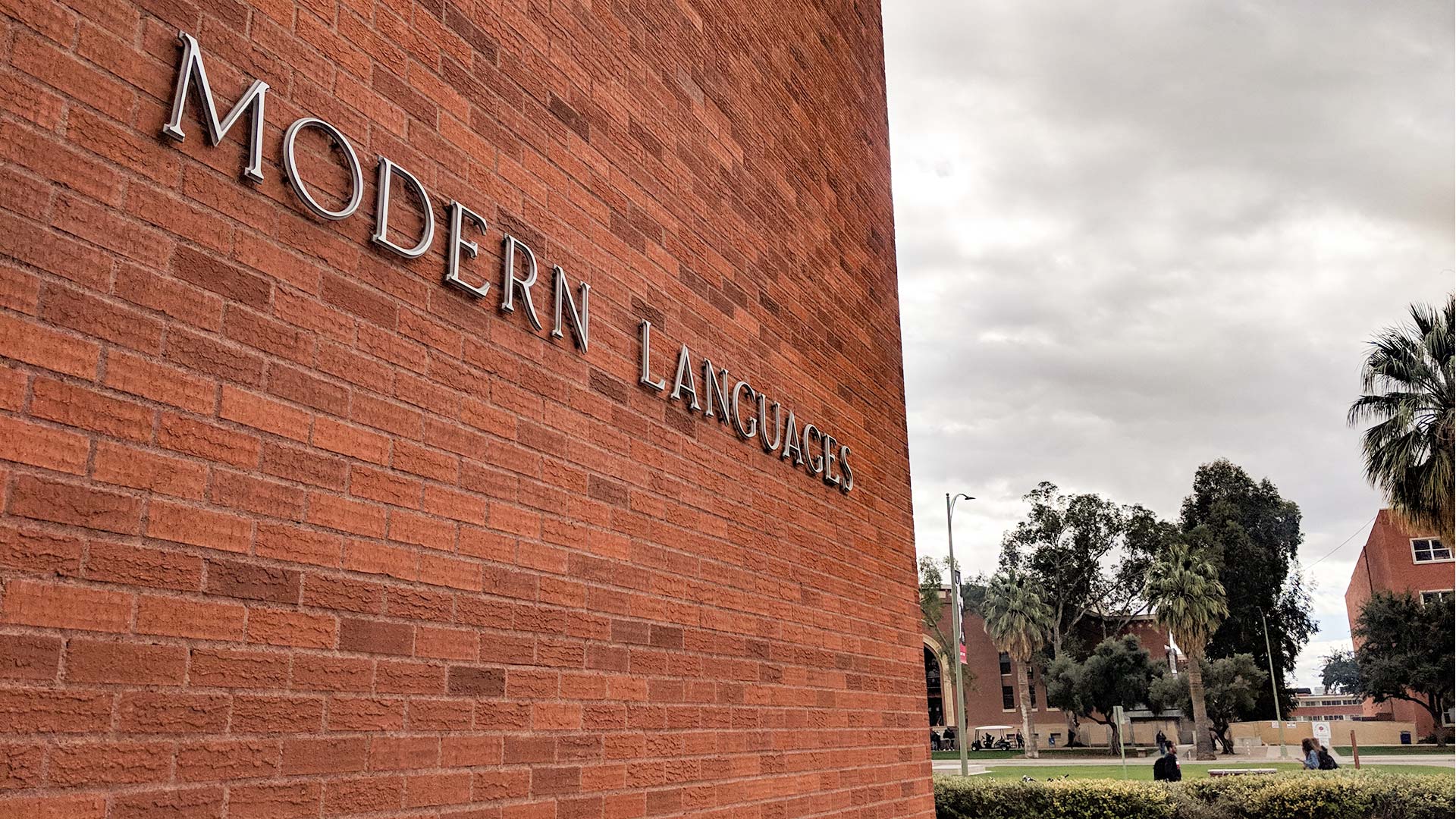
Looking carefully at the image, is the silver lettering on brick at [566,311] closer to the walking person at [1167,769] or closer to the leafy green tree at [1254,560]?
the walking person at [1167,769]

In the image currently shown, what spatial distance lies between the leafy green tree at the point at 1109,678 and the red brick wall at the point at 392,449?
174 feet

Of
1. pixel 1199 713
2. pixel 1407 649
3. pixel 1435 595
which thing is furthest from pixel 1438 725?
pixel 1199 713

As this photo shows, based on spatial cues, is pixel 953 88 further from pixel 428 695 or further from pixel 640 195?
pixel 428 695

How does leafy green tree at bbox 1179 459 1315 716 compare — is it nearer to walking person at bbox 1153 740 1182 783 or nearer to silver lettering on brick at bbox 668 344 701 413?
walking person at bbox 1153 740 1182 783

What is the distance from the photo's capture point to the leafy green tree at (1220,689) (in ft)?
159

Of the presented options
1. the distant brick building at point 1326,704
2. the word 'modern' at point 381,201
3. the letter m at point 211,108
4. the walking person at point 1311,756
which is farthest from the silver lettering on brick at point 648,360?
the distant brick building at point 1326,704

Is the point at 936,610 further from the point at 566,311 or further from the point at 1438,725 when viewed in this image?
the point at 566,311

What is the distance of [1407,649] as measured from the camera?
143ft

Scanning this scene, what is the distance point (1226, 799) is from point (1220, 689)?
131ft

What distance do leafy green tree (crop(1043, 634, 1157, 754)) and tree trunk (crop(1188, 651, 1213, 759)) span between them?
6.17m

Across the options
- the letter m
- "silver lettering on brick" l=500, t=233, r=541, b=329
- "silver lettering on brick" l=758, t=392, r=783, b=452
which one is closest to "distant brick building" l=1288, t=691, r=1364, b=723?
"silver lettering on brick" l=758, t=392, r=783, b=452

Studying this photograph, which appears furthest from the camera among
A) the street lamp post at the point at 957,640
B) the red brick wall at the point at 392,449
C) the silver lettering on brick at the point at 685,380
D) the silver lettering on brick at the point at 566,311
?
the street lamp post at the point at 957,640

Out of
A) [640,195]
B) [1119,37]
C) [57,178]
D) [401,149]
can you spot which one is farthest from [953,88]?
[57,178]

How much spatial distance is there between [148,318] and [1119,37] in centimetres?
1275
